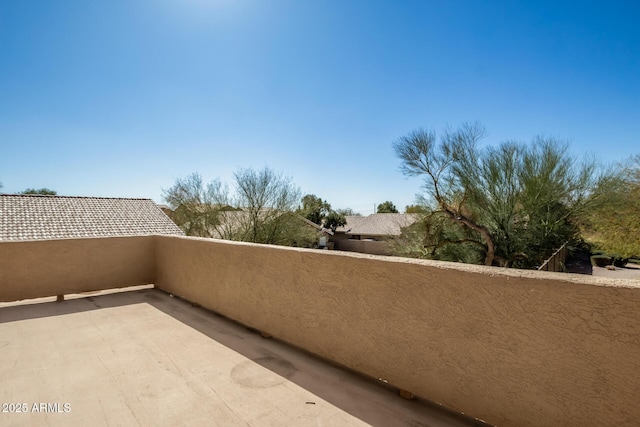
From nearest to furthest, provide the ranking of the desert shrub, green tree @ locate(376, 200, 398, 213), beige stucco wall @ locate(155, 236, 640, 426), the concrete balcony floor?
beige stucco wall @ locate(155, 236, 640, 426), the concrete balcony floor, the desert shrub, green tree @ locate(376, 200, 398, 213)

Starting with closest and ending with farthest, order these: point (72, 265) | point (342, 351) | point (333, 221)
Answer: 1. point (342, 351)
2. point (72, 265)
3. point (333, 221)

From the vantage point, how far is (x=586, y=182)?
10.5m

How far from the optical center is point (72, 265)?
5191 millimetres

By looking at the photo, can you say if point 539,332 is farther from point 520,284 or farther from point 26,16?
point 26,16

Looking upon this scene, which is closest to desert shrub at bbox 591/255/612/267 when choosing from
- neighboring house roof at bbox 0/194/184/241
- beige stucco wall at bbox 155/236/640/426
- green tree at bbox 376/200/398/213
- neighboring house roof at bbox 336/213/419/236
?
neighboring house roof at bbox 336/213/419/236

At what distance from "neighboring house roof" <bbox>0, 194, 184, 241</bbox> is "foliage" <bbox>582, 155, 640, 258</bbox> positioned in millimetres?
16879

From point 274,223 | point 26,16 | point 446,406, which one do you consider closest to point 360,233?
point 274,223

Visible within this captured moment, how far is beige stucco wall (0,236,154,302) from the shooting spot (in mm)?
4793

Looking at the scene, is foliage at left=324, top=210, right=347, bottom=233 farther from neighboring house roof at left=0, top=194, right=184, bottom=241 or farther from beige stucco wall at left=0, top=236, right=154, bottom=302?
beige stucco wall at left=0, top=236, right=154, bottom=302

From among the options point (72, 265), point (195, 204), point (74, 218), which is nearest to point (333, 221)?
point (195, 204)

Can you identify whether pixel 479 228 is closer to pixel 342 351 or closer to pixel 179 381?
pixel 342 351

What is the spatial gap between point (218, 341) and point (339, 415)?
1750 millimetres

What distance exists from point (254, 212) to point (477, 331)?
1688 centimetres

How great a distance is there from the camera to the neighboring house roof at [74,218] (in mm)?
→ 11055
